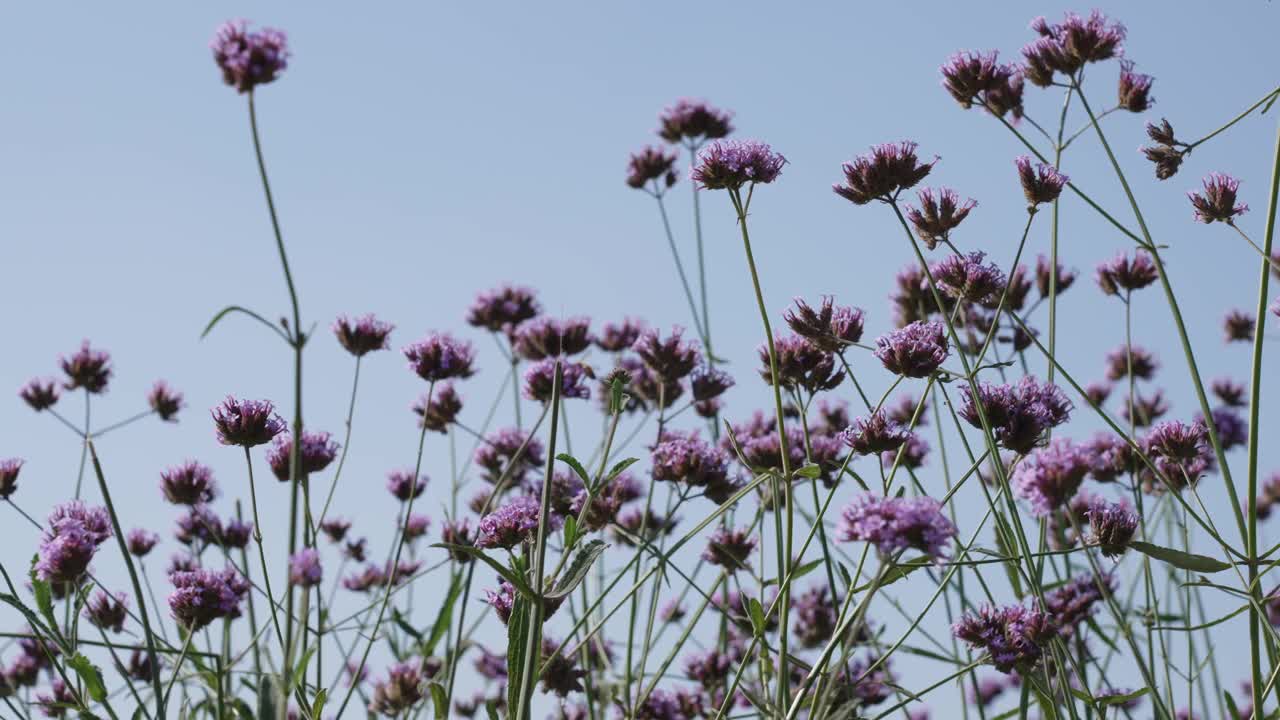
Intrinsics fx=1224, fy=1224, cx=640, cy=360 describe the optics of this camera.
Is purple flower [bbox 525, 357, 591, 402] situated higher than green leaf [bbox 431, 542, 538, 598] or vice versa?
purple flower [bbox 525, 357, 591, 402]

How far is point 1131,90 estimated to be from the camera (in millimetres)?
3393

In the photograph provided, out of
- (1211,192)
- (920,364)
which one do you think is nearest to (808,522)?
(920,364)

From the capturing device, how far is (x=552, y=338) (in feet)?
13.8

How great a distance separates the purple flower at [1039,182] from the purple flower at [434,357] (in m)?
1.72

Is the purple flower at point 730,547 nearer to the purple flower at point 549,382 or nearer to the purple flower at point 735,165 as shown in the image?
the purple flower at point 549,382

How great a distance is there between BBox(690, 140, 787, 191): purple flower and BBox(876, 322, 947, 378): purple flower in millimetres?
443

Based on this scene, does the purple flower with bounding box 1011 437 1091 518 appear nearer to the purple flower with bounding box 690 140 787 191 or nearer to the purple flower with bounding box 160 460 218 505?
the purple flower with bounding box 690 140 787 191

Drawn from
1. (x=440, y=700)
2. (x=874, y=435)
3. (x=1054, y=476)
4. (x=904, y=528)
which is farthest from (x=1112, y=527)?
(x=440, y=700)

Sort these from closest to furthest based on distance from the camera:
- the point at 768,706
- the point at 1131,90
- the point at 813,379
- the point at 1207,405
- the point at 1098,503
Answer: the point at 768,706, the point at 1207,405, the point at 1098,503, the point at 813,379, the point at 1131,90

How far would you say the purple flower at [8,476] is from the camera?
3428 millimetres

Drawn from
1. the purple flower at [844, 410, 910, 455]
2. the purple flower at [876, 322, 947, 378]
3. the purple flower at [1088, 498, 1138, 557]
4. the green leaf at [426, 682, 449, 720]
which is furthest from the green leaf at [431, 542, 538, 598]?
the purple flower at [1088, 498, 1138, 557]

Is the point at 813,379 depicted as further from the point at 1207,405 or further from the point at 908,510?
the point at 908,510

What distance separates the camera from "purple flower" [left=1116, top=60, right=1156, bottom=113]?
3373 millimetres

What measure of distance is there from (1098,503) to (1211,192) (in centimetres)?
84
